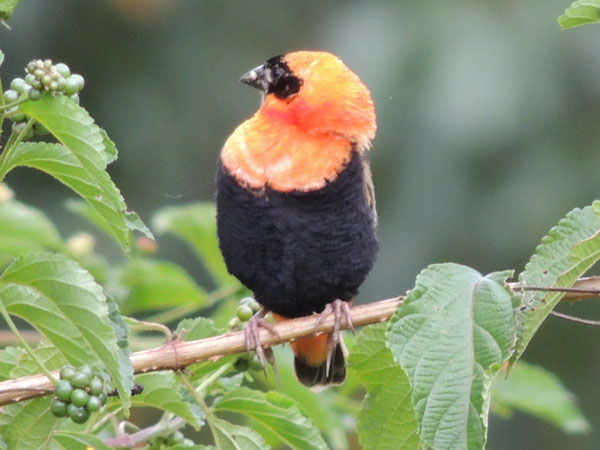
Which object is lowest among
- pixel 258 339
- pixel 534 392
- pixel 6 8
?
pixel 534 392

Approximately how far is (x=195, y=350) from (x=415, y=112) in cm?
393

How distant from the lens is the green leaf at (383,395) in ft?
7.23

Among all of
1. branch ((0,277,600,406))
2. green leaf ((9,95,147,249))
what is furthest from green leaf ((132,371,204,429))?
green leaf ((9,95,147,249))

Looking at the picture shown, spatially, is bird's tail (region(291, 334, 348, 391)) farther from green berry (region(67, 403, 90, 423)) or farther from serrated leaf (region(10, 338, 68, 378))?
green berry (region(67, 403, 90, 423))

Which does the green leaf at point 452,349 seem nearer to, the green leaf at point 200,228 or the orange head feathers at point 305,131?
Answer: the orange head feathers at point 305,131

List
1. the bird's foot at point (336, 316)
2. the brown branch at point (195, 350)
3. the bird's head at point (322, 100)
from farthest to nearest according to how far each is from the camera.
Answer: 1. the bird's head at point (322, 100)
2. the bird's foot at point (336, 316)
3. the brown branch at point (195, 350)

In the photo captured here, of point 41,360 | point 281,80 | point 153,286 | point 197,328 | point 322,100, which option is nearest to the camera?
point 41,360

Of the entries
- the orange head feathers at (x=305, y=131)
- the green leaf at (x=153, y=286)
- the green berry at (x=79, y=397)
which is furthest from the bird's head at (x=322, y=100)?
the green berry at (x=79, y=397)

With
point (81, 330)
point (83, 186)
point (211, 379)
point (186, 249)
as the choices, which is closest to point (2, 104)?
point (83, 186)

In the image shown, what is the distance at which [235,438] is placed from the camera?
2.26 metres

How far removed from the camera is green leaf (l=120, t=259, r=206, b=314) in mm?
3109

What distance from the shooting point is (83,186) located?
1.89 meters

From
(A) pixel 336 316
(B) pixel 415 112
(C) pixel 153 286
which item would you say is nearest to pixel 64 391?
(A) pixel 336 316

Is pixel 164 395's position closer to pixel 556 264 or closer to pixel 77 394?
pixel 77 394
